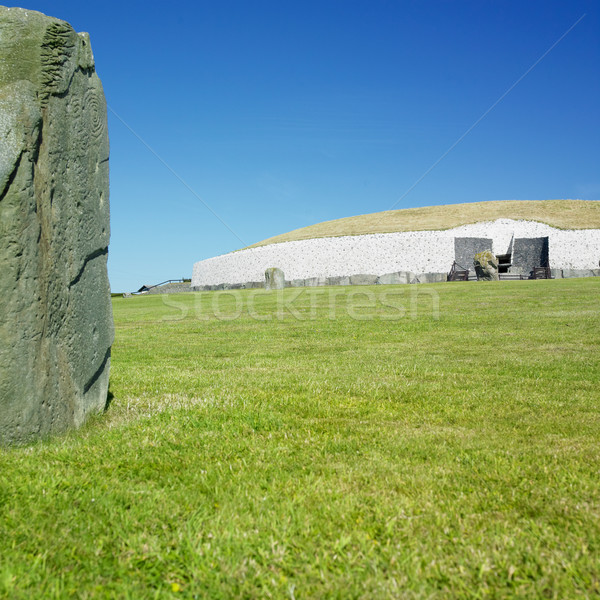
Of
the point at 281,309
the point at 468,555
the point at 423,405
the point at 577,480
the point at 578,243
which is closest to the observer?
the point at 468,555

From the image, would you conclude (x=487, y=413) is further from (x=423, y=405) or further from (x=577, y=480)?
(x=577, y=480)

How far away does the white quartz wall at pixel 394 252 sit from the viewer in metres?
55.0

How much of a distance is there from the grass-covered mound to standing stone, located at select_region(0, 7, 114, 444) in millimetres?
61352

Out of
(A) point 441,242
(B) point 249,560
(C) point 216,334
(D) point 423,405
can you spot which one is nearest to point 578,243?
(A) point 441,242

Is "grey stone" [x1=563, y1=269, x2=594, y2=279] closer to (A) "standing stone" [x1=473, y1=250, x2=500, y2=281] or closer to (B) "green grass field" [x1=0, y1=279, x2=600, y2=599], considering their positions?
(A) "standing stone" [x1=473, y1=250, x2=500, y2=281]

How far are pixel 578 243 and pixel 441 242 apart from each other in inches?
558

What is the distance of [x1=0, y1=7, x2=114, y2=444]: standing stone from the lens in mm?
4348

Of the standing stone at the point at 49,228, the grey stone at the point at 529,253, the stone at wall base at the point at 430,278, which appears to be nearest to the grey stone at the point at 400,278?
the stone at wall base at the point at 430,278

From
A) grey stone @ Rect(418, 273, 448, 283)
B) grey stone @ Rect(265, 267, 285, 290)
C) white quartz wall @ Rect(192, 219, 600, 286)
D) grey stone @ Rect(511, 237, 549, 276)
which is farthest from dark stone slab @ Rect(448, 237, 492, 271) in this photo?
grey stone @ Rect(265, 267, 285, 290)

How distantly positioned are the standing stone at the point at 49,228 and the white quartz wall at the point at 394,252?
54.3 metres

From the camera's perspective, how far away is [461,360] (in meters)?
9.20

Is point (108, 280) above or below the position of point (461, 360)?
above

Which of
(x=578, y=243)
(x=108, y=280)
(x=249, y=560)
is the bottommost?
(x=249, y=560)

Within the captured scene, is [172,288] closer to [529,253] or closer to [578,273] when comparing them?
[529,253]
